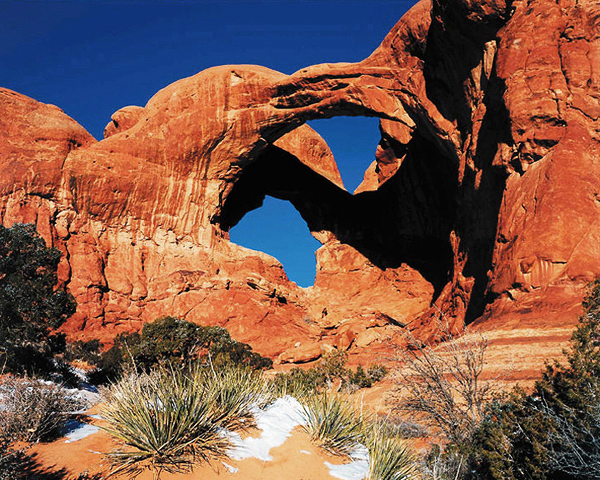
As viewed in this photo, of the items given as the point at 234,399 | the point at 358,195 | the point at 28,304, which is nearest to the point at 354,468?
the point at 234,399


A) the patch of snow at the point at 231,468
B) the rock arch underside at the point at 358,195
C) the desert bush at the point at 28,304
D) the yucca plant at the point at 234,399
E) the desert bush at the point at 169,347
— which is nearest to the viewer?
the patch of snow at the point at 231,468

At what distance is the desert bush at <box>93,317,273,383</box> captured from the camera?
17609 millimetres

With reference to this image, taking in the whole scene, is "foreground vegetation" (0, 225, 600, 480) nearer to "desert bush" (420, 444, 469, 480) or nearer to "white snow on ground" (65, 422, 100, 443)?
"desert bush" (420, 444, 469, 480)

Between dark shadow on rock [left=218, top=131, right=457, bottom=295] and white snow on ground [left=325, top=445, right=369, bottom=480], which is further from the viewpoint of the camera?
dark shadow on rock [left=218, top=131, right=457, bottom=295]

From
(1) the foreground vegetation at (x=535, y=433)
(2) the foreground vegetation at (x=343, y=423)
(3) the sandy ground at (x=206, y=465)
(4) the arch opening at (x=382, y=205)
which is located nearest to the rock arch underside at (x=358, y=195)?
(4) the arch opening at (x=382, y=205)

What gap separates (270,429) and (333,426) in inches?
34.3

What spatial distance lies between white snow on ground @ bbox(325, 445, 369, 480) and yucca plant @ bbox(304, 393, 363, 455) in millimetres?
122

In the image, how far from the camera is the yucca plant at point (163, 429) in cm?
484

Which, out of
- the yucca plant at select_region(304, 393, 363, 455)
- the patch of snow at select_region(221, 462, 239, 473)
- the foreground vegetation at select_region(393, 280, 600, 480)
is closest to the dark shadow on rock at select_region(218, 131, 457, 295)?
the foreground vegetation at select_region(393, 280, 600, 480)

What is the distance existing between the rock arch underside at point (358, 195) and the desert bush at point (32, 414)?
12.1 m

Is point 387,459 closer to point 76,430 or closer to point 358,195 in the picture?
point 76,430

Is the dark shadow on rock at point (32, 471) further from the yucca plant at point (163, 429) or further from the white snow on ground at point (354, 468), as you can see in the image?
the white snow on ground at point (354, 468)

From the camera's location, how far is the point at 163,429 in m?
4.93

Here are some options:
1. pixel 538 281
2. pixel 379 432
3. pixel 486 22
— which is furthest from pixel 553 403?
pixel 486 22
